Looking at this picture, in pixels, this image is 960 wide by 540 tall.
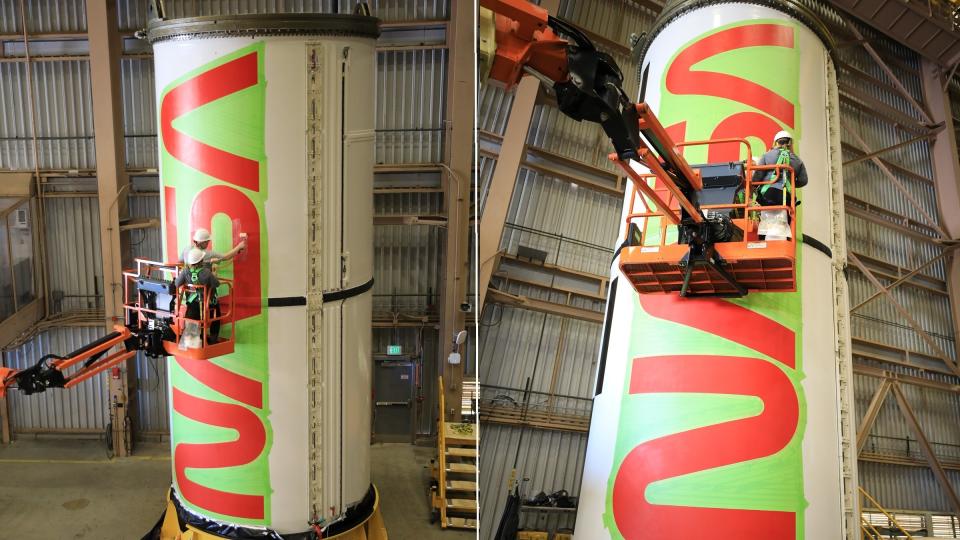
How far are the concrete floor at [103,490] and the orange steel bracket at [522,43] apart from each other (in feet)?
32.5

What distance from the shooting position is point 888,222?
18469 millimetres

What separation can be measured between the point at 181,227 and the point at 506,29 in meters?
5.63

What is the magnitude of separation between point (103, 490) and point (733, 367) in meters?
13.0

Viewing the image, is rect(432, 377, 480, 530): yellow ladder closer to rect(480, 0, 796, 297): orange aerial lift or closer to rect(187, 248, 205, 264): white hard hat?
rect(187, 248, 205, 264): white hard hat

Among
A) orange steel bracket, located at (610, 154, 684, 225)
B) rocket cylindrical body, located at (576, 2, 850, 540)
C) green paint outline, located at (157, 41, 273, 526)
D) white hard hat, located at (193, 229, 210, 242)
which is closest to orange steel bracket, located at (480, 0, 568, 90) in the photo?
orange steel bracket, located at (610, 154, 684, 225)

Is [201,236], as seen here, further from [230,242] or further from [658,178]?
[658,178]

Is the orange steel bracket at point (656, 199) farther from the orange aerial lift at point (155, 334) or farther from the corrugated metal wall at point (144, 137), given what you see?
the corrugated metal wall at point (144, 137)

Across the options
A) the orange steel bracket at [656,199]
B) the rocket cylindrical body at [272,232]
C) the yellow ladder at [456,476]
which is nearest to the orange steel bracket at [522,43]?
the orange steel bracket at [656,199]

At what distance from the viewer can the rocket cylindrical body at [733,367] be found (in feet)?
20.9

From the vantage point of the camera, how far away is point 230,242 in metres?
8.23

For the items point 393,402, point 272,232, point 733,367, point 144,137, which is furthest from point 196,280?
point 144,137

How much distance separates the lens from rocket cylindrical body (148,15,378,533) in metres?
8.04

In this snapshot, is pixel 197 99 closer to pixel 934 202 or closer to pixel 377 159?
pixel 377 159

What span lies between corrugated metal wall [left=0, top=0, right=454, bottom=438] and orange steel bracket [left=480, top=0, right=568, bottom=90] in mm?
10477
